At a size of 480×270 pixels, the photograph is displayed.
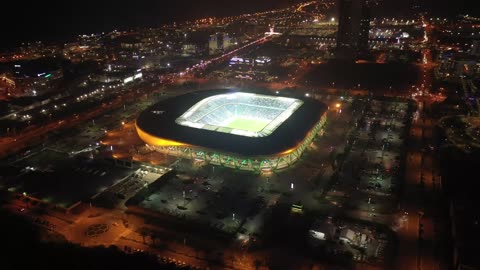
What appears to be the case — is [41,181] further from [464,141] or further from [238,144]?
[464,141]

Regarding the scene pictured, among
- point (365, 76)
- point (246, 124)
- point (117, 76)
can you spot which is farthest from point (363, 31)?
point (117, 76)

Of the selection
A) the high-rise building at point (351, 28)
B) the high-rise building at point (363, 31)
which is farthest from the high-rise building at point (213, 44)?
the high-rise building at point (363, 31)

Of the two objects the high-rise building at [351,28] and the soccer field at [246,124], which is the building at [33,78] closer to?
the soccer field at [246,124]

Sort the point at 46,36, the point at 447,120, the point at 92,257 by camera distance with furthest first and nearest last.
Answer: the point at 46,36 → the point at 447,120 → the point at 92,257

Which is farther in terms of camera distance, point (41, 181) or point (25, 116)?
point (25, 116)

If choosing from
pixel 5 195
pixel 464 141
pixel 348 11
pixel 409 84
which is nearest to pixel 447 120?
pixel 464 141

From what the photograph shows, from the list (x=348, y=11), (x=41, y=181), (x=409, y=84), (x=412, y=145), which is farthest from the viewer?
(x=348, y=11)

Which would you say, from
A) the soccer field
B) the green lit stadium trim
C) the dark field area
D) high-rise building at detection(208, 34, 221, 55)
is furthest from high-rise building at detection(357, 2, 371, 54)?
the green lit stadium trim

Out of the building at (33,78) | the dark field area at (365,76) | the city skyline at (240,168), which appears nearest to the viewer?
the city skyline at (240,168)

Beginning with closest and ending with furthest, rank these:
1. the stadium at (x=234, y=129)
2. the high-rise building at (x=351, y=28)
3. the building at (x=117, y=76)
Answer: the stadium at (x=234, y=129) < the building at (x=117, y=76) < the high-rise building at (x=351, y=28)
